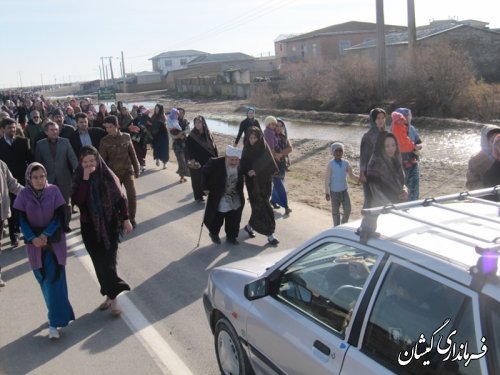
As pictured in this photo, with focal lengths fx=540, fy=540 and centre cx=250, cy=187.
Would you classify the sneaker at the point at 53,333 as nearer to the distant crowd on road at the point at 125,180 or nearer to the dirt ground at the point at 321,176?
the distant crowd on road at the point at 125,180

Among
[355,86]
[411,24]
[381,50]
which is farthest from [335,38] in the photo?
[381,50]

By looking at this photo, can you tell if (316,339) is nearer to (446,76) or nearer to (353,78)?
(446,76)

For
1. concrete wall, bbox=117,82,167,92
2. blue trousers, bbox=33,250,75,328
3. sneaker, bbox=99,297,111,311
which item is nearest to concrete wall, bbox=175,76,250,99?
concrete wall, bbox=117,82,167,92

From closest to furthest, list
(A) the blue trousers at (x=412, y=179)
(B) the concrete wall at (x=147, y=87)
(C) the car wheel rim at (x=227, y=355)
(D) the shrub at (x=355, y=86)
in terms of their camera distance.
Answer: (C) the car wheel rim at (x=227, y=355), (A) the blue trousers at (x=412, y=179), (D) the shrub at (x=355, y=86), (B) the concrete wall at (x=147, y=87)

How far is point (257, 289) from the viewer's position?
387 cm

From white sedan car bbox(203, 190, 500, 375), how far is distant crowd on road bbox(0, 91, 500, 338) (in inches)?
12.0

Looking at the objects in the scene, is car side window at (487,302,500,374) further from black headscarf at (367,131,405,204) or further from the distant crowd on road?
black headscarf at (367,131,405,204)

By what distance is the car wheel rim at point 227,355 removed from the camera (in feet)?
13.9

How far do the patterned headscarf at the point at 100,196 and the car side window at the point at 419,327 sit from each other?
3.52 m

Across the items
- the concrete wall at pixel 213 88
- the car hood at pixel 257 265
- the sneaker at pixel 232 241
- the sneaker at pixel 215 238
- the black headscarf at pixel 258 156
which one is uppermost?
the concrete wall at pixel 213 88

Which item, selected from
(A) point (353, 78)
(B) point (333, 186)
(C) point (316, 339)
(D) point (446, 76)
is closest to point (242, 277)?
(C) point (316, 339)

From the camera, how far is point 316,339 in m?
3.23

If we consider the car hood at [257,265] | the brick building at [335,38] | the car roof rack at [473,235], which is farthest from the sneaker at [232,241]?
the brick building at [335,38]

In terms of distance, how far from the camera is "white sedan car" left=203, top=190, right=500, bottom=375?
2.45m
